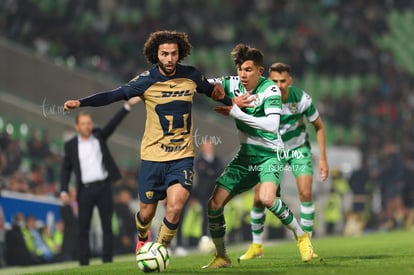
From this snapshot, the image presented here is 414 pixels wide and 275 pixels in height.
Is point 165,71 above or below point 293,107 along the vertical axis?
above

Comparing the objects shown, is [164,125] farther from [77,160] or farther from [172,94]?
[77,160]

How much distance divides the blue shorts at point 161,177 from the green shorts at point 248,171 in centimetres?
72

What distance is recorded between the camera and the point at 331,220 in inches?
978

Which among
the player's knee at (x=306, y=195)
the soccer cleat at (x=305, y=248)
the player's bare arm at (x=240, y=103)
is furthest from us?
the player's knee at (x=306, y=195)

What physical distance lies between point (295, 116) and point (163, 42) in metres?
3.33

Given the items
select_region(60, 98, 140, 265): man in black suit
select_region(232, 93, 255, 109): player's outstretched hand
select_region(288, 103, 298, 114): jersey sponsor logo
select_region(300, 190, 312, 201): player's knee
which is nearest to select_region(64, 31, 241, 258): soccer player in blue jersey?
select_region(232, 93, 255, 109): player's outstretched hand

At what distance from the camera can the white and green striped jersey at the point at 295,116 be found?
40.4 ft

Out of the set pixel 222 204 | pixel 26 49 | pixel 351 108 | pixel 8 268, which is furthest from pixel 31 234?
pixel 351 108

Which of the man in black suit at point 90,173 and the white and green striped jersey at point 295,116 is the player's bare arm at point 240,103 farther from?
the man in black suit at point 90,173

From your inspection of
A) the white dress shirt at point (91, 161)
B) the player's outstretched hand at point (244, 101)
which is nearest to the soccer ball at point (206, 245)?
the white dress shirt at point (91, 161)

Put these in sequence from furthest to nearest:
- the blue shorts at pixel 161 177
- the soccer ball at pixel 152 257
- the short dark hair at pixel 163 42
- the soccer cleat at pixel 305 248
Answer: the soccer cleat at pixel 305 248 → the short dark hair at pixel 163 42 → the blue shorts at pixel 161 177 → the soccer ball at pixel 152 257

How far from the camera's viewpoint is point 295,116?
40.7ft

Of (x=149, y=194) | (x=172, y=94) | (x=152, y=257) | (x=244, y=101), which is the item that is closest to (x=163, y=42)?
(x=172, y=94)

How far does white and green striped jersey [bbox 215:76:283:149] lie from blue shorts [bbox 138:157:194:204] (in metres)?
0.86
